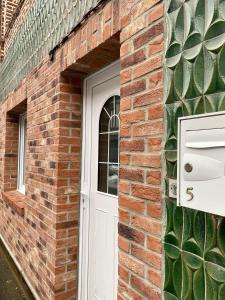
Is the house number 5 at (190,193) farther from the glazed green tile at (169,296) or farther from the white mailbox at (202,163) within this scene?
the glazed green tile at (169,296)

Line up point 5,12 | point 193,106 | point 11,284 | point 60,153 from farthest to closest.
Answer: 1. point 5,12
2. point 11,284
3. point 60,153
4. point 193,106

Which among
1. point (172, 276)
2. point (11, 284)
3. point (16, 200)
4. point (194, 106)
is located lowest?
point (11, 284)

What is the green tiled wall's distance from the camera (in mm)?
1131

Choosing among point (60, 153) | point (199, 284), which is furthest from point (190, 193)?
point (60, 153)

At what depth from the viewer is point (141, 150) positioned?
1584 mm

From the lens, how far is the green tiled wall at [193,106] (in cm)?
113

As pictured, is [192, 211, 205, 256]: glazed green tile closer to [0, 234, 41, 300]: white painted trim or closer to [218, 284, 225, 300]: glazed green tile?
[218, 284, 225, 300]: glazed green tile

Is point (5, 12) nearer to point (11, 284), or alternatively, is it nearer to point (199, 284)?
point (11, 284)

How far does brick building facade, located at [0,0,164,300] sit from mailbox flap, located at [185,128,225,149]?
35 centimetres

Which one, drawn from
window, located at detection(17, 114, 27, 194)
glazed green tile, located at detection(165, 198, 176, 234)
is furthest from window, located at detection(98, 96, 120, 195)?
window, located at detection(17, 114, 27, 194)

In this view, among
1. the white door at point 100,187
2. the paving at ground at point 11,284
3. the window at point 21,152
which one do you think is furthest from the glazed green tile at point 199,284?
the window at point 21,152

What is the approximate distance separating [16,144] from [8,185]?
77 cm

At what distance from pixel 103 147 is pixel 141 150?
99 centimetres

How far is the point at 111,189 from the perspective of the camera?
2412 mm
